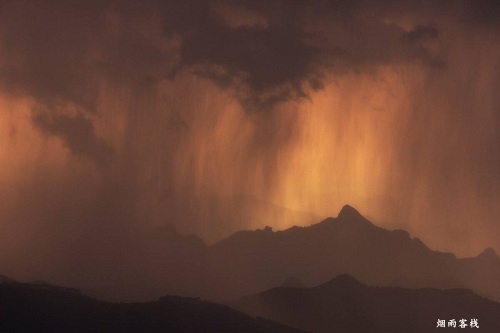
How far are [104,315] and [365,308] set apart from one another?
30.7 m

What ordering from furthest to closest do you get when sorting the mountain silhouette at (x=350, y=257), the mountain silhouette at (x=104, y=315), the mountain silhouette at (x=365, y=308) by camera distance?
the mountain silhouette at (x=350, y=257) < the mountain silhouette at (x=365, y=308) < the mountain silhouette at (x=104, y=315)

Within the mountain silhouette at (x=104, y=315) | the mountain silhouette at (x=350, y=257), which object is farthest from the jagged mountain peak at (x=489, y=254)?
the mountain silhouette at (x=104, y=315)

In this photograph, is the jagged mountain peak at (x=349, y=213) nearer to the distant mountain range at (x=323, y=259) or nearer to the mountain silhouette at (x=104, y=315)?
the distant mountain range at (x=323, y=259)

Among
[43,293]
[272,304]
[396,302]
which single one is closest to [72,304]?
[43,293]

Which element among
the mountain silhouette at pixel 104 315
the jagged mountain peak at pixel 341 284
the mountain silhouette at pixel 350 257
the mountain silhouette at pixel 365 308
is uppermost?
the mountain silhouette at pixel 350 257

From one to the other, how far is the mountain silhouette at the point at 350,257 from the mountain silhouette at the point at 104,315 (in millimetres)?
41056

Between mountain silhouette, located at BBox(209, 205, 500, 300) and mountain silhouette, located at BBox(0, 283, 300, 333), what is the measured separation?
41.1 m

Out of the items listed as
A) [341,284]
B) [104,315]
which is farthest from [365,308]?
[104,315]

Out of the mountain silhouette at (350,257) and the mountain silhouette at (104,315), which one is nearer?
the mountain silhouette at (104,315)

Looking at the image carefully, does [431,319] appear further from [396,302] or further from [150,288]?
[150,288]

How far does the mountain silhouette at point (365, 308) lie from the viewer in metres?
71.3

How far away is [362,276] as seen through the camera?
106 metres

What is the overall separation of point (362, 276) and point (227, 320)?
53.0m

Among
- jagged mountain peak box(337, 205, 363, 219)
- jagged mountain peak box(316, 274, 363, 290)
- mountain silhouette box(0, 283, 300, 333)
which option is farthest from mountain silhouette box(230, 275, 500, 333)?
jagged mountain peak box(337, 205, 363, 219)
